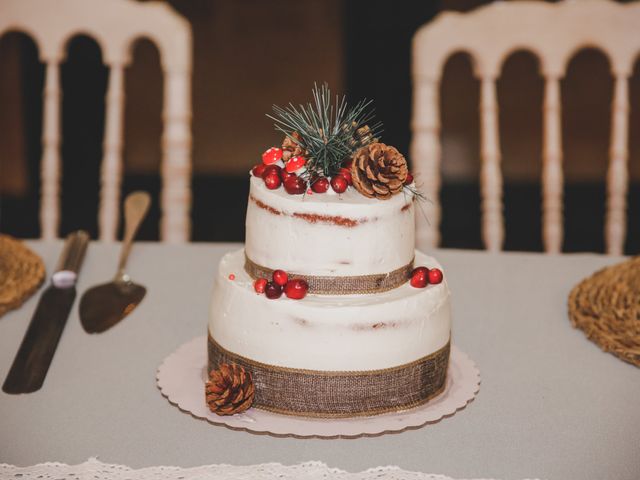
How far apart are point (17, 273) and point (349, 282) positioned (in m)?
0.63

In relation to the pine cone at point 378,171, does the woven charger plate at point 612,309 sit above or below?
below

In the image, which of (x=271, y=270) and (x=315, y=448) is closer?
(x=315, y=448)

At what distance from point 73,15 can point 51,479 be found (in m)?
1.33

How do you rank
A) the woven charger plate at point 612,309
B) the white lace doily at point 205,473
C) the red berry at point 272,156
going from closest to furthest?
the white lace doily at point 205,473 → the red berry at point 272,156 → the woven charger plate at point 612,309

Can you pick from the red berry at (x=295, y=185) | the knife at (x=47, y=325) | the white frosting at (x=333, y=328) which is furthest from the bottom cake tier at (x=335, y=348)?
the knife at (x=47, y=325)

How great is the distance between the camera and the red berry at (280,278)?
3.29 feet

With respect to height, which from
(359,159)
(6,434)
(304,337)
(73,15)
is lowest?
(6,434)

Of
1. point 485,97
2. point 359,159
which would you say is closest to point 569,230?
point 485,97

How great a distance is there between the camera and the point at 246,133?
5820 millimetres

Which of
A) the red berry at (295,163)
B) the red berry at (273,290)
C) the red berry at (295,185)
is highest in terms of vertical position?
the red berry at (295,163)

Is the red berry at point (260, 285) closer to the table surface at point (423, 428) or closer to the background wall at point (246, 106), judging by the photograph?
the table surface at point (423, 428)

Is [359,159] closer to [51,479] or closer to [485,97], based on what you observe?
[51,479]

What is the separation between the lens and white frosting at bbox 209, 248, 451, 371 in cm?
99

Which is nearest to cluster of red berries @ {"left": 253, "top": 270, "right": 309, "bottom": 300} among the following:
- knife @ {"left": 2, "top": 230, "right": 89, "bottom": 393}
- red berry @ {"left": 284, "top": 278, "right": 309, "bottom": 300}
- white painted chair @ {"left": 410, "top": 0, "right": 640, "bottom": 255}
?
red berry @ {"left": 284, "top": 278, "right": 309, "bottom": 300}
